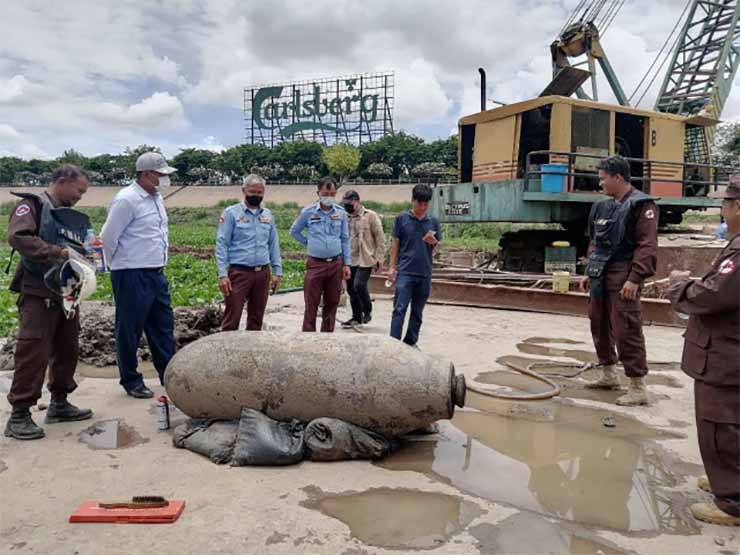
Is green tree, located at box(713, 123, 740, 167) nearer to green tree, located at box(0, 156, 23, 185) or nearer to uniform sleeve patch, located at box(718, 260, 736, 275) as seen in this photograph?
uniform sleeve patch, located at box(718, 260, 736, 275)

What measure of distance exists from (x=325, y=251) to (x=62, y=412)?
3026 mm

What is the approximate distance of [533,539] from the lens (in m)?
2.80

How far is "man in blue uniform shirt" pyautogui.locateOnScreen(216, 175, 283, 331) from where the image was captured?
555 centimetres

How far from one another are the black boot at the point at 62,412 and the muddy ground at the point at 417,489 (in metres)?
0.11

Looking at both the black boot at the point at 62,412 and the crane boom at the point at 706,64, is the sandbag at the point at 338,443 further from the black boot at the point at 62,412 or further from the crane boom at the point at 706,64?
the crane boom at the point at 706,64

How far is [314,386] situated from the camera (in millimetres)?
3883

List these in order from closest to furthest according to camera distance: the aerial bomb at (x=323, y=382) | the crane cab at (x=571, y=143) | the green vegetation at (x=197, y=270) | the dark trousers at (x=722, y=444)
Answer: the dark trousers at (x=722, y=444) → the aerial bomb at (x=323, y=382) → the green vegetation at (x=197, y=270) → the crane cab at (x=571, y=143)

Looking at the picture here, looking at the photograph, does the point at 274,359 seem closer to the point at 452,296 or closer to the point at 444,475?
the point at 444,475

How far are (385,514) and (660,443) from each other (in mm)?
2222

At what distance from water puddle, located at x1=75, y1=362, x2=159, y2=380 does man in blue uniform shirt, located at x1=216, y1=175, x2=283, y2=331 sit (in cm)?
104

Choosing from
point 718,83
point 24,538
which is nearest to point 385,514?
point 24,538

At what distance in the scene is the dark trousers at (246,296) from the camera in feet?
18.3

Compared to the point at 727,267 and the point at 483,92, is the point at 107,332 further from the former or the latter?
the point at 483,92

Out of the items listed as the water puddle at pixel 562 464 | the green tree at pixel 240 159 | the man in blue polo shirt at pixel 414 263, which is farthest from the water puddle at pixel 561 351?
the green tree at pixel 240 159
